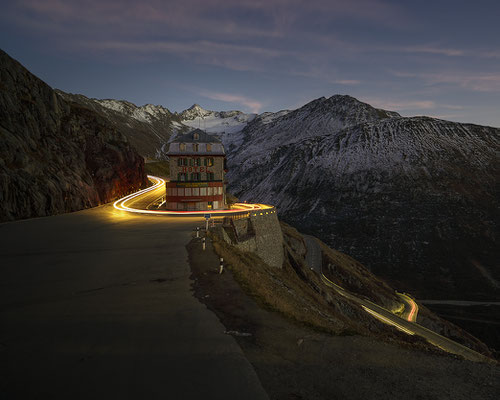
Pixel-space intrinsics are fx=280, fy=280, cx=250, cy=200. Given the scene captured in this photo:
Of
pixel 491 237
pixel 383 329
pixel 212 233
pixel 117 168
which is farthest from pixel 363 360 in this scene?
pixel 491 237

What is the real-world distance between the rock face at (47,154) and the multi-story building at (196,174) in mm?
14386

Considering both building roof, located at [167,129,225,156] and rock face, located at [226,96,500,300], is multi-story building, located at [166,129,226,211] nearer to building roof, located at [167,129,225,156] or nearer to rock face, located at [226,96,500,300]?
building roof, located at [167,129,225,156]

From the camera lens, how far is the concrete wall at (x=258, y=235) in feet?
89.4

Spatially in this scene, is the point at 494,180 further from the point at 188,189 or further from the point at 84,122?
the point at 84,122

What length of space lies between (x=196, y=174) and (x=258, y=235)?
17.3 meters

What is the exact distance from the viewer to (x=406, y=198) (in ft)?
439

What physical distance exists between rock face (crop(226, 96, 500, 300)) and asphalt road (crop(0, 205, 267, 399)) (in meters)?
94.4

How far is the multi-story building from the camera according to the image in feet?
139

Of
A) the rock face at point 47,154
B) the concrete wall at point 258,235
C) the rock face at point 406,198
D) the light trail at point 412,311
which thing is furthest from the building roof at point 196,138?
the rock face at point 406,198

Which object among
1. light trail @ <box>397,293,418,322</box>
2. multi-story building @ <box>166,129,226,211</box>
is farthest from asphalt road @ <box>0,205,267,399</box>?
light trail @ <box>397,293,418,322</box>

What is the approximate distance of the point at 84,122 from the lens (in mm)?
53750

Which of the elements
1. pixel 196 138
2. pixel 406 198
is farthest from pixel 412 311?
pixel 406 198

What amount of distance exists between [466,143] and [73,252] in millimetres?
196709

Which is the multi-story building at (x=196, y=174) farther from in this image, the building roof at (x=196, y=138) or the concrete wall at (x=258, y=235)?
the concrete wall at (x=258, y=235)
